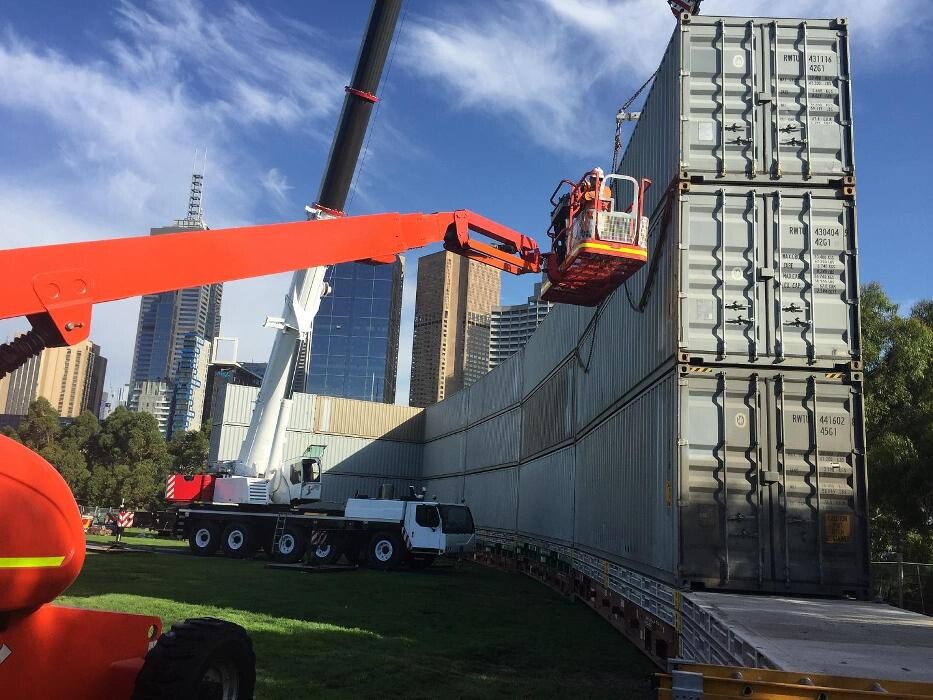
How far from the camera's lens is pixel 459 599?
15.4 metres

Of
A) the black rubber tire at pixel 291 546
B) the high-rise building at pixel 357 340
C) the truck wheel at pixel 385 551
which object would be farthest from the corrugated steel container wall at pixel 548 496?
the high-rise building at pixel 357 340

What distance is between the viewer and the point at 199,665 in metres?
4.68

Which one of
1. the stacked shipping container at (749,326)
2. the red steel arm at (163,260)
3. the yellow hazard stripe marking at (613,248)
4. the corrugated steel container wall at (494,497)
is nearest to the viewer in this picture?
the red steel arm at (163,260)

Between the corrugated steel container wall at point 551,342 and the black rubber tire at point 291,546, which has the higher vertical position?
the corrugated steel container wall at point 551,342

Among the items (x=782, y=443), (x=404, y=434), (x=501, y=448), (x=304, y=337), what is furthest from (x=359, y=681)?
(x=404, y=434)

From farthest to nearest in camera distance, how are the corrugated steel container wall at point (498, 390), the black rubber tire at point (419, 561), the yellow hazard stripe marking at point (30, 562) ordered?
the corrugated steel container wall at point (498, 390) → the black rubber tire at point (419, 561) → the yellow hazard stripe marking at point (30, 562)

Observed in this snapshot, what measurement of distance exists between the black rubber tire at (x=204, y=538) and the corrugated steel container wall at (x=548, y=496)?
974cm

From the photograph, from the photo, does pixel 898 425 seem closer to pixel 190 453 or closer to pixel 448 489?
pixel 448 489

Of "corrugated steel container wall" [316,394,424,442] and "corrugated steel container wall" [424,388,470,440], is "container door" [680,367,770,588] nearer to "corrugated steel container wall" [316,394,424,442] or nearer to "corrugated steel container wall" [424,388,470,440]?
"corrugated steel container wall" [424,388,470,440]

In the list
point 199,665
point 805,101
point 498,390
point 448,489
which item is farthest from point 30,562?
point 448,489

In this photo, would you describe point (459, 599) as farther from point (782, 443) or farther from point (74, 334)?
Result: point (74, 334)

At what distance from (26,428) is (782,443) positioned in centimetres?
4646

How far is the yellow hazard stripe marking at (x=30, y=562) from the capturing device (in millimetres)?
3673

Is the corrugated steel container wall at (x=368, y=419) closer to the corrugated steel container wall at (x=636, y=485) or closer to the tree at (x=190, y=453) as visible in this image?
the tree at (x=190, y=453)
